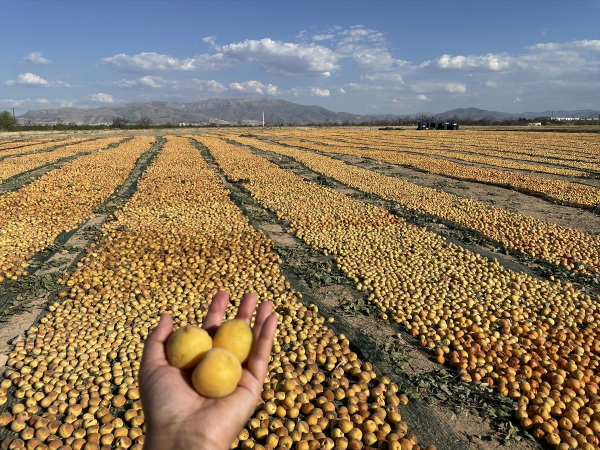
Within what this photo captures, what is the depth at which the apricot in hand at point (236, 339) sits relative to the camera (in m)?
2.14

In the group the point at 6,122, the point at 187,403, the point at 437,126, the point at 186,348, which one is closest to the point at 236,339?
the point at 186,348

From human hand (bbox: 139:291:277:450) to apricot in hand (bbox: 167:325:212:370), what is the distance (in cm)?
5

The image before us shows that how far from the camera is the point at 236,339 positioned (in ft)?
7.04

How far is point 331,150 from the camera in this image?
87.4ft

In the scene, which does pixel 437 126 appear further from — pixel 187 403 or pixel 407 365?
pixel 187 403

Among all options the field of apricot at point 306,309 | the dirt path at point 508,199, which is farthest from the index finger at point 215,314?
the dirt path at point 508,199

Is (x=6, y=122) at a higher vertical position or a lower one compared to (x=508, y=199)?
higher

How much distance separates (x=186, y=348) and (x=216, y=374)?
0.26 metres

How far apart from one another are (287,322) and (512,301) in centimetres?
361

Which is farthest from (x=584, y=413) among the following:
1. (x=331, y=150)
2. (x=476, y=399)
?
(x=331, y=150)

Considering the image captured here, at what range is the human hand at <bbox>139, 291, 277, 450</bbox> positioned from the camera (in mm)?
1691

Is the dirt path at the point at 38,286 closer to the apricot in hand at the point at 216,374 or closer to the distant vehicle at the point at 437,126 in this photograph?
the apricot in hand at the point at 216,374

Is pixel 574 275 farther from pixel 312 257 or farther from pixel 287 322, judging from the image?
pixel 287 322

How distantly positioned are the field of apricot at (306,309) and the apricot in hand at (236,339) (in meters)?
1.39
